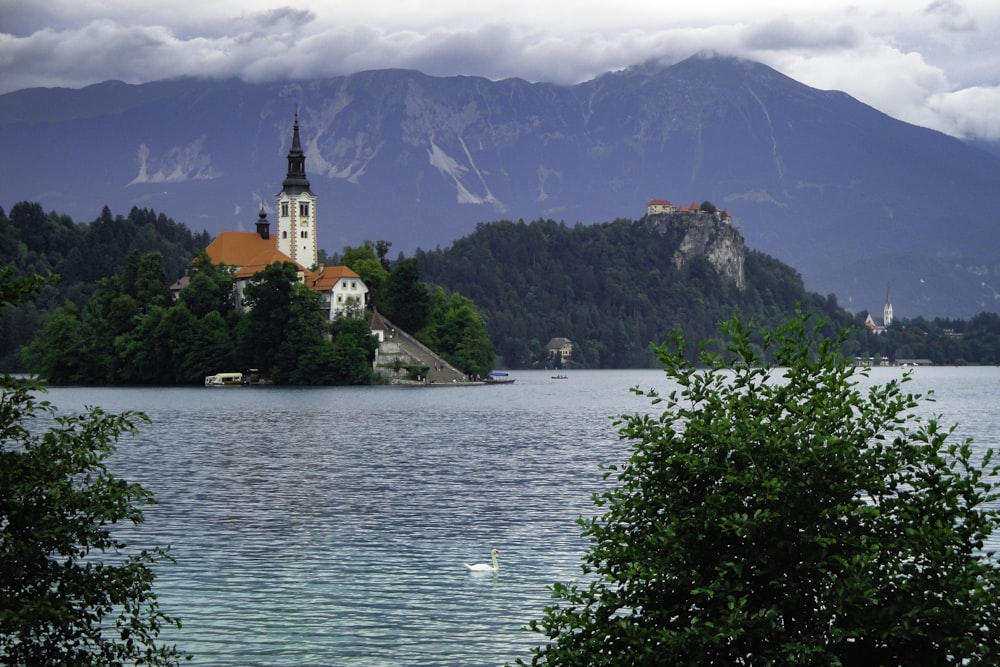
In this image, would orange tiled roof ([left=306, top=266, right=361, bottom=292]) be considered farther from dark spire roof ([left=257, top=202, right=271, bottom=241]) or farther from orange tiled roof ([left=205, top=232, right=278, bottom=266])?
dark spire roof ([left=257, top=202, right=271, bottom=241])

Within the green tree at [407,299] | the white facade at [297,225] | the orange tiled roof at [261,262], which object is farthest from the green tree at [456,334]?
the white facade at [297,225]

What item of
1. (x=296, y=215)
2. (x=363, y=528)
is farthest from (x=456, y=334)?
(x=363, y=528)

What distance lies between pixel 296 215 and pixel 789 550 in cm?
17170

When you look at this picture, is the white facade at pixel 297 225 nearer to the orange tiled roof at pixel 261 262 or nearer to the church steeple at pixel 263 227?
the church steeple at pixel 263 227

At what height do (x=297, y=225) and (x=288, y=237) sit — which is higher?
(x=297, y=225)

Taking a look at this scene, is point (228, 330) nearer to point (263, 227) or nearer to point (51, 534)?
point (263, 227)

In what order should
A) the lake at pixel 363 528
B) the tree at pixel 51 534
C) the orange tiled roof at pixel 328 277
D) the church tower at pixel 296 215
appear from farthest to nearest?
the church tower at pixel 296 215, the orange tiled roof at pixel 328 277, the lake at pixel 363 528, the tree at pixel 51 534

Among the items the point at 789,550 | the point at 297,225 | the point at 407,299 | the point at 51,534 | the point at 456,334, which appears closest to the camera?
the point at 789,550

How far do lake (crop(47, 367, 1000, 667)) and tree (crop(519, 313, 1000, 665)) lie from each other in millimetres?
10030

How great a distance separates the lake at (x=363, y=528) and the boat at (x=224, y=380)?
5804cm

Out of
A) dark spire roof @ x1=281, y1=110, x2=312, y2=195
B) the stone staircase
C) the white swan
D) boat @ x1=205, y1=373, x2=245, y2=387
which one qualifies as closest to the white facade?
dark spire roof @ x1=281, y1=110, x2=312, y2=195

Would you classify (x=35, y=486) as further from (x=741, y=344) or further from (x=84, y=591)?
(x=741, y=344)

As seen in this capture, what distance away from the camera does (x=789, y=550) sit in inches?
559

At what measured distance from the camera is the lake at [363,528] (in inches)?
1024
